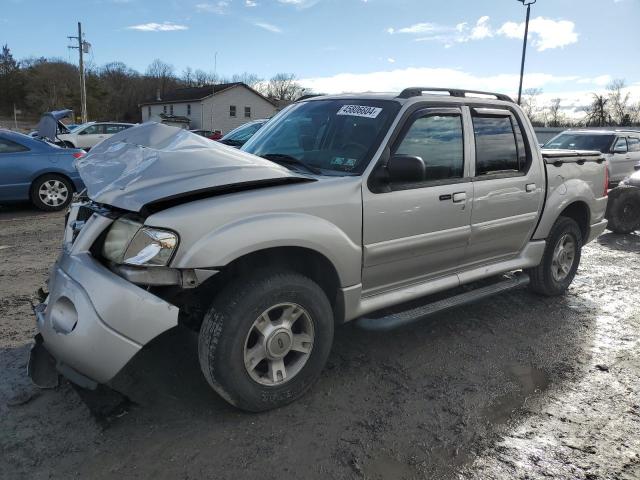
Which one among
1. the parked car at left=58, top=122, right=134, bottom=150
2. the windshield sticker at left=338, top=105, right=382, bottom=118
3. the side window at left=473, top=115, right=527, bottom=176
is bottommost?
the side window at left=473, top=115, right=527, bottom=176

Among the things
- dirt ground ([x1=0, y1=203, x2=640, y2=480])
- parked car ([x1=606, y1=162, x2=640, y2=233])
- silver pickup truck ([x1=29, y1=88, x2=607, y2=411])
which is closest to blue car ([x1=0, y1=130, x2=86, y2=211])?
dirt ground ([x1=0, y1=203, x2=640, y2=480])

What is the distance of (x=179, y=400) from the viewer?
10.3ft

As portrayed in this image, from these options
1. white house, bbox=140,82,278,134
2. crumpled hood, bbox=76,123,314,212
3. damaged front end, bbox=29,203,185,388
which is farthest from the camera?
white house, bbox=140,82,278,134

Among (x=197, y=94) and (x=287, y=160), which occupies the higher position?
(x=197, y=94)

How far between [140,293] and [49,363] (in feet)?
3.14

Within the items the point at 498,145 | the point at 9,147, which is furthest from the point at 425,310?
the point at 9,147

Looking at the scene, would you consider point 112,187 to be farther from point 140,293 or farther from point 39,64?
point 39,64

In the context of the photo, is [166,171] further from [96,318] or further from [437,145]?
[437,145]

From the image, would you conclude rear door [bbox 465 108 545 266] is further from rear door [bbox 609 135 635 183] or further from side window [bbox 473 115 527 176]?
rear door [bbox 609 135 635 183]

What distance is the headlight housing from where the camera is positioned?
263 cm

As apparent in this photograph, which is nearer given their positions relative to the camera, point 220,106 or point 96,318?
Result: point 96,318

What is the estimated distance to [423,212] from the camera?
3.65 meters

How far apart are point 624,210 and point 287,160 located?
Result: 26.6 ft

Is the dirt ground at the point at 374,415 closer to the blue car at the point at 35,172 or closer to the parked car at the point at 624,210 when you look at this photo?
the blue car at the point at 35,172
